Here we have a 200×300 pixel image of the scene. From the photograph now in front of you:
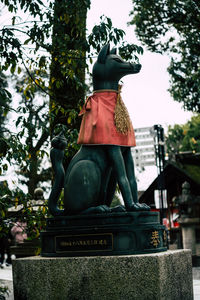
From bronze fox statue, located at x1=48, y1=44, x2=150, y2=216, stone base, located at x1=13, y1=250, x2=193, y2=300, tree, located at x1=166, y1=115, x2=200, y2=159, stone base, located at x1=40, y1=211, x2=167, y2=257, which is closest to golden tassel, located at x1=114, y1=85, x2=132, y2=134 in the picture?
bronze fox statue, located at x1=48, y1=44, x2=150, y2=216

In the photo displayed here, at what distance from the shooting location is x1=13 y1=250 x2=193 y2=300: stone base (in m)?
4.77

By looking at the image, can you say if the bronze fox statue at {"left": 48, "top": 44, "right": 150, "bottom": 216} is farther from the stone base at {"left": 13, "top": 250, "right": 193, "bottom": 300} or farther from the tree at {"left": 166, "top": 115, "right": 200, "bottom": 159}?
the tree at {"left": 166, "top": 115, "right": 200, "bottom": 159}

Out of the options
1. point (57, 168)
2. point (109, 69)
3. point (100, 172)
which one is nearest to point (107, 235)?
point (100, 172)

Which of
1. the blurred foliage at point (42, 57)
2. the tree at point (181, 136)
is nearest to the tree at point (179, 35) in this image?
the blurred foliage at point (42, 57)

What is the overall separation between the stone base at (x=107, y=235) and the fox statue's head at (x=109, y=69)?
5.05ft

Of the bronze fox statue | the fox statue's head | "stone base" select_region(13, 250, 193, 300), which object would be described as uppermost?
the fox statue's head

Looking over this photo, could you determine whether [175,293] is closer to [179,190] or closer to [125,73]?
[125,73]

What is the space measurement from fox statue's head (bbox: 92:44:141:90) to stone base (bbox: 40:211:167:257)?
5.05 feet

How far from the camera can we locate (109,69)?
223 inches

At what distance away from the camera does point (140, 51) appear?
23.4 ft

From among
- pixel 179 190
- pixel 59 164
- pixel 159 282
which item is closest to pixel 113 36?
pixel 59 164

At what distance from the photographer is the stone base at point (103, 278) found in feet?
15.6

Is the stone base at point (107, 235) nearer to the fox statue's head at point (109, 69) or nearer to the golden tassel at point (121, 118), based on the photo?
the golden tassel at point (121, 118)

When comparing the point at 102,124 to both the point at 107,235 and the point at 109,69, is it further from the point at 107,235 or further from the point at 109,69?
the point at 107,235
